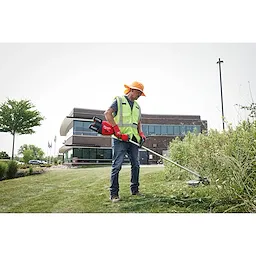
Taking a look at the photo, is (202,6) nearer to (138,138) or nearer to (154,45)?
(154,45)

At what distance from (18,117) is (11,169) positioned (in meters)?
0.60

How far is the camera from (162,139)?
381 centimetres

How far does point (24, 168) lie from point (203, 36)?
255 cm

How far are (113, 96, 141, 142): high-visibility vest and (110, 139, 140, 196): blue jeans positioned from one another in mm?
122

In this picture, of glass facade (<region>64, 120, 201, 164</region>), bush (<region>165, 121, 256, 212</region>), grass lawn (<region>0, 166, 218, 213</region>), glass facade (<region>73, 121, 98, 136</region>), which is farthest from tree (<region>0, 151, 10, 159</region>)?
bush (<region>165, 121, 256, 212</region>)

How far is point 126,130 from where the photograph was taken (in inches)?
124

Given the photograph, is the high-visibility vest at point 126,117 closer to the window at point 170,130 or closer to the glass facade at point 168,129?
the glass facade at point 168,129

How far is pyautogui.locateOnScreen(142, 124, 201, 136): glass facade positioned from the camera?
3.66 m

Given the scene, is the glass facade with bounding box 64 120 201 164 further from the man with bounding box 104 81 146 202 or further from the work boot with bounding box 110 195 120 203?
the work boot with bounding box 110 195 120 203

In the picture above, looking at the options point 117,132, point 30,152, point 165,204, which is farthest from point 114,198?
point 30,152

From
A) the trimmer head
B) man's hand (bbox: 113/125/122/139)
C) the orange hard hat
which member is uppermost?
the orange hard hat

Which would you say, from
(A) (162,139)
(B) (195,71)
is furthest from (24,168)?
(B) (195,71)

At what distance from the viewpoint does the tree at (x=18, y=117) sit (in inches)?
137

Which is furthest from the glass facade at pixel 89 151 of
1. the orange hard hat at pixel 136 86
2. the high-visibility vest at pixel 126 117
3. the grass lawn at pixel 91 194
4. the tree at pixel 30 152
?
the orange hard hat at pixel 136 86
